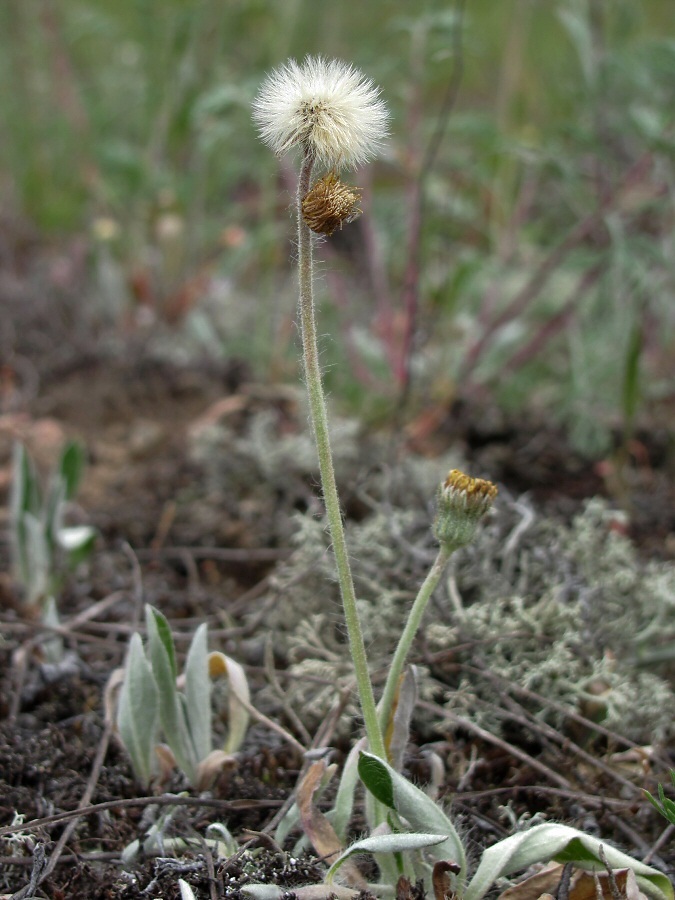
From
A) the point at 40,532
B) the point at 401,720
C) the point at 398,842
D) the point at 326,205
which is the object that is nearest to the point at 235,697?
the point at 401,720

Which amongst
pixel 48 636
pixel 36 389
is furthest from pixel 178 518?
pixel 36 389

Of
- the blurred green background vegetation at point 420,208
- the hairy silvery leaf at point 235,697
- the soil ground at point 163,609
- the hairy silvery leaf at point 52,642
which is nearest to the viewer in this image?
the soil ground at point 163,609

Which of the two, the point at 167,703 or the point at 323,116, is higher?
the point at 323,116

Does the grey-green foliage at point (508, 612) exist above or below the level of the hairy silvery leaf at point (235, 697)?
above

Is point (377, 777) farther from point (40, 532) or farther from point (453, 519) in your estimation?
point (40, 532)

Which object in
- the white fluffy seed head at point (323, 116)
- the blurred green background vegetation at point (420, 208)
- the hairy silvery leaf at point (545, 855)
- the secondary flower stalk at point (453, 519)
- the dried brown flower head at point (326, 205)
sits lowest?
the hairy silvery leaf at point (545, 855)

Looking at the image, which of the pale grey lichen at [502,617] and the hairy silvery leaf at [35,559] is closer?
the pale grey lichen at [502,617]

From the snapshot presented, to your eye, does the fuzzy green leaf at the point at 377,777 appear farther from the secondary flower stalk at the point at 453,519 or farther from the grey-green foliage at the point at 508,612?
the grey-green foliage at the point at 508,612

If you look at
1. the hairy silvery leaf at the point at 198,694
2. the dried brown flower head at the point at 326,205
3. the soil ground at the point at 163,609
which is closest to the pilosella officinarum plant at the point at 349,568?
the dried brown flower head at the point at 326,205
